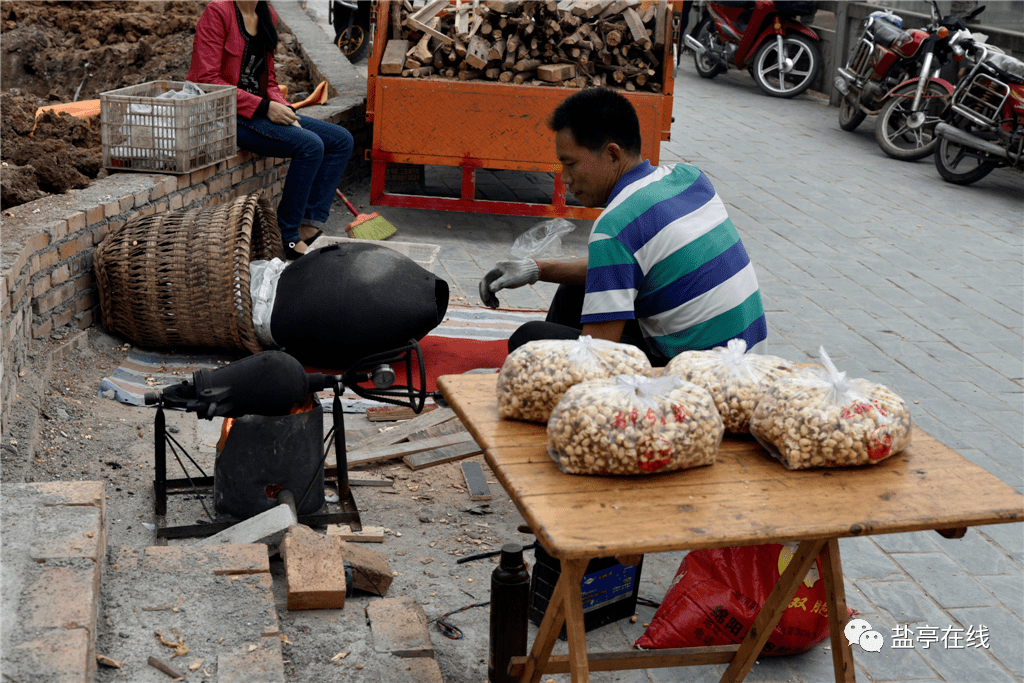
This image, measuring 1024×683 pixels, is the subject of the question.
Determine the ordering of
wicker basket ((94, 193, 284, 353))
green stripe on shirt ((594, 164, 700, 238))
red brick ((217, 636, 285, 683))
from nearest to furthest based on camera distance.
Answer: red brick ((217, 636, 285, 683)) < green stripe on shirt ((594, 164, 700, 238)) < wicker basket ((94, 193, 284, 353))

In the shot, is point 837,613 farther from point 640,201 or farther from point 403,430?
point 403,430

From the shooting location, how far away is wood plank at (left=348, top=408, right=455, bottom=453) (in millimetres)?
4066

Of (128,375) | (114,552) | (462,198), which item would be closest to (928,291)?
(462,198)

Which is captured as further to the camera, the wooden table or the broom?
the broom

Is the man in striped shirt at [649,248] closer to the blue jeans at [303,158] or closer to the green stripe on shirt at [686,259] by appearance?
the green stripe on shirt at [686,259]

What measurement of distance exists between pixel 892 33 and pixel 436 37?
5.54 meters

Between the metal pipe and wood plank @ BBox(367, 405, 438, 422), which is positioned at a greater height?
the metal pipe

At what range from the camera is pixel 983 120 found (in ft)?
28.2

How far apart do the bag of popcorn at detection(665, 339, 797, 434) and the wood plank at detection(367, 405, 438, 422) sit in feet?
7.44

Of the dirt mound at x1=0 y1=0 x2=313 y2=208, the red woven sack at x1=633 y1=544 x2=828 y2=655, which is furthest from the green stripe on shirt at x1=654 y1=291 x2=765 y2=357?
the dirt mound at x1=0 y1=0 x2=313 y2=208

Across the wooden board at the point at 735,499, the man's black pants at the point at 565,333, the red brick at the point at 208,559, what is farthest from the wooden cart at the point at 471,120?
the wooden board at the point at 735,499

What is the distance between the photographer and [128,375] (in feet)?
14.5

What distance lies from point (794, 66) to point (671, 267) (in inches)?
444

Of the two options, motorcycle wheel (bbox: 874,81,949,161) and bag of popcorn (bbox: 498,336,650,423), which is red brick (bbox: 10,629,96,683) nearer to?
bag of popcorn (bbox: 498,336,650,423)
